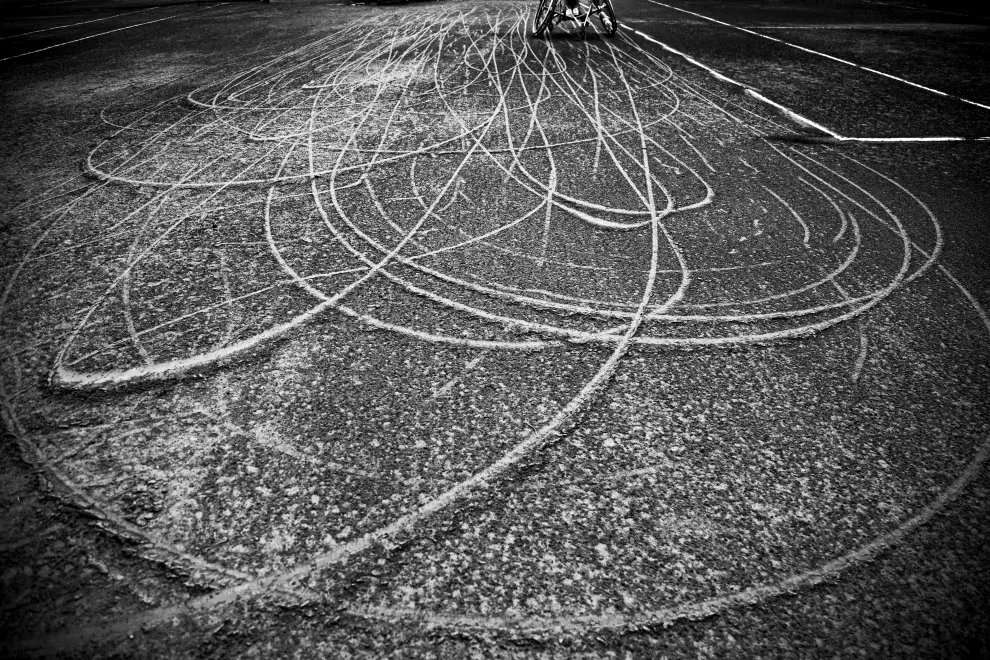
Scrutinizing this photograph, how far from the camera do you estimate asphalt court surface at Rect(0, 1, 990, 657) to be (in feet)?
4.07

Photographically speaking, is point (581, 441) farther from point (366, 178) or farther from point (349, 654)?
point (366, 178)

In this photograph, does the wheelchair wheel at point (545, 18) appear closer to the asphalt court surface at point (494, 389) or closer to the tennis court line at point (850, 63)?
the tennis court line at point (850, 63)

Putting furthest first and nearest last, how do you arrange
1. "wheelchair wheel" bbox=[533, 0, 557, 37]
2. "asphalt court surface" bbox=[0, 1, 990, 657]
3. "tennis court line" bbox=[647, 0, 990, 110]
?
"wheelchair wheel" bbox=[533, 0, 557, 37] < "tennis court line" bbox=[647, 0, 990, 110] < "asphalt court surface" bbox=[0, 1, 990, 657]

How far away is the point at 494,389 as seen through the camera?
5.92 ft

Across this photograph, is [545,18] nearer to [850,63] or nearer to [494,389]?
[850,63]

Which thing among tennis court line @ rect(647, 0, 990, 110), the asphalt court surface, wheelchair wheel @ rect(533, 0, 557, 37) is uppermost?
wheelchair wheel @ rect(533, 0, 557, 37)

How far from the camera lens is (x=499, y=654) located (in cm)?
116

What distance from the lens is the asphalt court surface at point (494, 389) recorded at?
4.07ft

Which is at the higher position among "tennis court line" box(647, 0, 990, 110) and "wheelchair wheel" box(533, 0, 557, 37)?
"wheelchair wheel" box(533, 0, 557, 37)

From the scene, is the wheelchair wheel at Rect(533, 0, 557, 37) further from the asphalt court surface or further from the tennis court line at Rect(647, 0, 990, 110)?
the asphalt court surface

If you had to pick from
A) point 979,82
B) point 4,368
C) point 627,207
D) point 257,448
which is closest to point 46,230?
point 4,368

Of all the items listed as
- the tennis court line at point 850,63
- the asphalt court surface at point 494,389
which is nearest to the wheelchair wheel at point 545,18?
the tennis court line at point 850,63

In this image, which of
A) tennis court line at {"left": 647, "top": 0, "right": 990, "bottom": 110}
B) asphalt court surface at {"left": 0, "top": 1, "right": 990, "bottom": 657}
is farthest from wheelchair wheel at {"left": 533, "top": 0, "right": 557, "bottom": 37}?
asphalt court surface at {"left": 0, "top": 1, "right": 990, "bottom": 657}

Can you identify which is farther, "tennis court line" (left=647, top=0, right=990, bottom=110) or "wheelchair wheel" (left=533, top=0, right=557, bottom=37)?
"wheelchair wheel" (left=533, top=0, right=557, bottom=37)
